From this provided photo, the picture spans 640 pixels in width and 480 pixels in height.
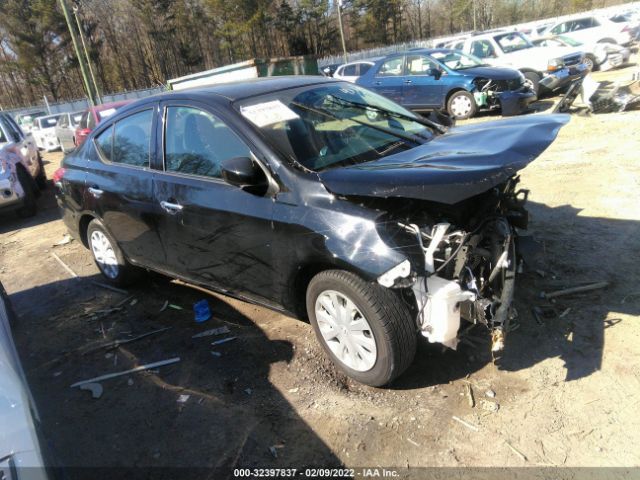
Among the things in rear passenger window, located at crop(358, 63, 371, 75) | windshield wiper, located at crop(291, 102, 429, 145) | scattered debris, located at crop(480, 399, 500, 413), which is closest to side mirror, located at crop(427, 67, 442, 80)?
rear passenger window, located at crop(358, 63, 371, 75)

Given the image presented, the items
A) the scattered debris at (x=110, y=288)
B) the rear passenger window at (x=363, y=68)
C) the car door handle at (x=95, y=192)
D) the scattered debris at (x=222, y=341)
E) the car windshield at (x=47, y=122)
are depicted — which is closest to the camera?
the scattered debris at (x=222, y=341)

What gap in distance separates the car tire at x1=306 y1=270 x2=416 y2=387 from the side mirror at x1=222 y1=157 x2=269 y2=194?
2.28ft

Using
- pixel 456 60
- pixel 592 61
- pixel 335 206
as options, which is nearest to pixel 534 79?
pixel 456 60

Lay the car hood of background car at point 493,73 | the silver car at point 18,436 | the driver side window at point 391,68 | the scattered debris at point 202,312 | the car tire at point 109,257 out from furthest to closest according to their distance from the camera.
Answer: the driver side window at point 391,68, the car hood of background car at point 493,73, the car tire at point 109,257, the scattered debris at point 202,312, the silver car at point 18,436

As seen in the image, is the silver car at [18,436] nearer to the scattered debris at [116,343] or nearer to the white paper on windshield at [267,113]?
the scattered debris at [116,343]

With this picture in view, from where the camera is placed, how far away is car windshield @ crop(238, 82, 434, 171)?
10.3ft

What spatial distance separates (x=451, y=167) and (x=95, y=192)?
132 inches

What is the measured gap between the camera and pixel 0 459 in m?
1.80

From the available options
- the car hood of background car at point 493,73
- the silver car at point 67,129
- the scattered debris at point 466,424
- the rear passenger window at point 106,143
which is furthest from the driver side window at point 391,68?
the scattered debris at point 466,424

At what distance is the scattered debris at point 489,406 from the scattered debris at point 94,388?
250cm

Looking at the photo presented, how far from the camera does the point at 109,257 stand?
4805 mm

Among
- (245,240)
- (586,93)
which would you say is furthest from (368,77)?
(245,240)

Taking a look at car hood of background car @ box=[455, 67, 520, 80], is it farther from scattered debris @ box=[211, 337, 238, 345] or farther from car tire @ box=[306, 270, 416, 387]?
car tire @ box=[306, 270, 416, 387]

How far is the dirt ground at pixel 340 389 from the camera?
2531mm
